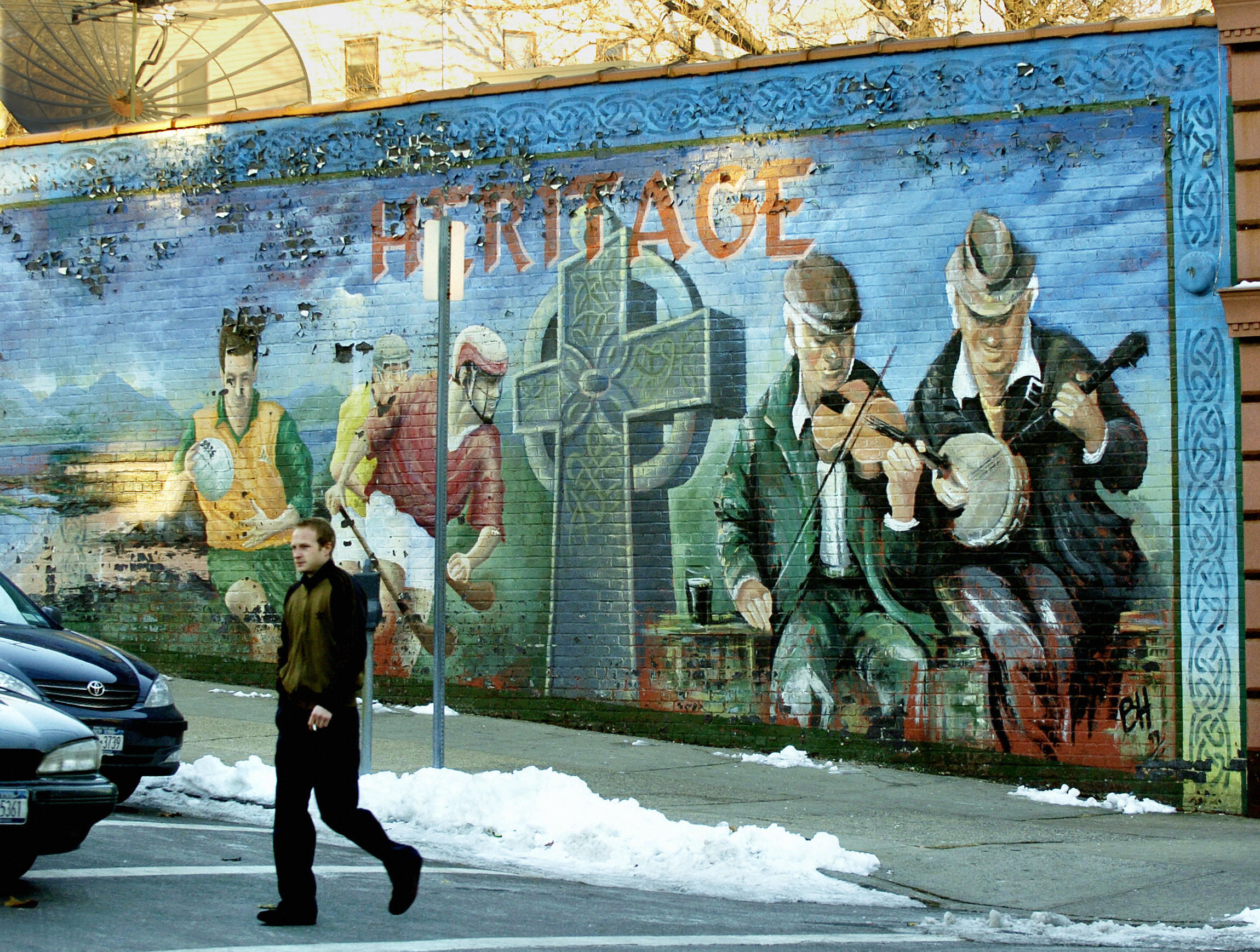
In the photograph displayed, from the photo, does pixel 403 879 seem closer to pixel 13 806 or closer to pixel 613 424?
pixel 13 806

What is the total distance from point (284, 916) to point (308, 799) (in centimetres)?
49

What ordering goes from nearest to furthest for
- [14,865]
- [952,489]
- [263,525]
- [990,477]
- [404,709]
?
[14,865]
[990,477]
[952,489]
[404,709]
[263,525]

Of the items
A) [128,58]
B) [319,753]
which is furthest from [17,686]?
[128,58]

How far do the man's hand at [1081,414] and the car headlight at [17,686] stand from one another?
773cm

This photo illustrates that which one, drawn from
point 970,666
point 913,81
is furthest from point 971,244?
point 970,666

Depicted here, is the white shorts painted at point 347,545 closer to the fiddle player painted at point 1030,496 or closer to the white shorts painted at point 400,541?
the white shorts painted at point 400,541

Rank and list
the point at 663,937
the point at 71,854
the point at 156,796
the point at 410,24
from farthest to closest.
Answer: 1. the point at 410,24
2. the point at 156,796
3. the point at 71,854
4. the point at 663,937

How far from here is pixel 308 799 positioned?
6.45m

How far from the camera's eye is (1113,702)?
38.4 feet

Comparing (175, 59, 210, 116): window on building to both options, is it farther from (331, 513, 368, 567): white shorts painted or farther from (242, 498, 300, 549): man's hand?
(331, 513, 368, 567): white shorts painted

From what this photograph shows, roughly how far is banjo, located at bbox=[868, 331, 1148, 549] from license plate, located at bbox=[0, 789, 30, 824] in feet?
25.5

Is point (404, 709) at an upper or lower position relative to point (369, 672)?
lower

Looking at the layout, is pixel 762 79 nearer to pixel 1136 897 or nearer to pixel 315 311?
pixel 315 311

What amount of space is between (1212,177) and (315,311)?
7.84m
